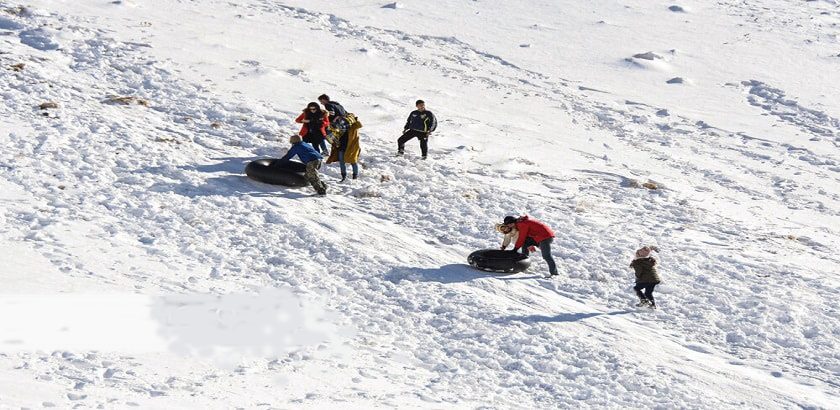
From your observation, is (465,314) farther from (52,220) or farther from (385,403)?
(52,220)

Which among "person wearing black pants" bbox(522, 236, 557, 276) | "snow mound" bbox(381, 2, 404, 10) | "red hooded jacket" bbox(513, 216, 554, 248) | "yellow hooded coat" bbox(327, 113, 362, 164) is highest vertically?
"snow mound" bbox(381, 2, 404, 10)

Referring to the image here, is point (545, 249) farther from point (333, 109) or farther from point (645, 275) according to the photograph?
point (333, 109)

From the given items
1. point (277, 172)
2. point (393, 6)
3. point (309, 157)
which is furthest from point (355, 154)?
point (393, 6)

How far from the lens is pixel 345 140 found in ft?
60.6

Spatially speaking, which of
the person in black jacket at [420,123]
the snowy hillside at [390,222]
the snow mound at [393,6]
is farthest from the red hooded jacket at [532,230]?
the snow mound at [393,6]

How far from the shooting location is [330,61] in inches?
1104

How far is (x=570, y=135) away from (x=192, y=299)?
1506 cm

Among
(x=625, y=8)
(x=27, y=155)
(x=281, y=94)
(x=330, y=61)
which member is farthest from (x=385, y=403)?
(x=625, y=8)

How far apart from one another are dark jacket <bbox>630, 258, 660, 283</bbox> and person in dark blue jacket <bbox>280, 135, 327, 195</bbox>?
6.37 m

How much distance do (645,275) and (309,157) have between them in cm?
676

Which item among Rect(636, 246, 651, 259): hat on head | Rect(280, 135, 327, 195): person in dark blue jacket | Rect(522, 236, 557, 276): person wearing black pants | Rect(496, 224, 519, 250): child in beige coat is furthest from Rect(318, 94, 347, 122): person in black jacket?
Rect(636, 246, 651, 259): hat on head

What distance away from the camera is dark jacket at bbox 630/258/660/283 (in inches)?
579

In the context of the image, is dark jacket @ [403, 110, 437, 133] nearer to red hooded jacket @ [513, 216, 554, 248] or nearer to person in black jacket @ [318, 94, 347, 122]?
person in black jacket @ [318, 94, 347, 122]

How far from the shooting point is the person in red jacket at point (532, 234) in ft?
50.6
